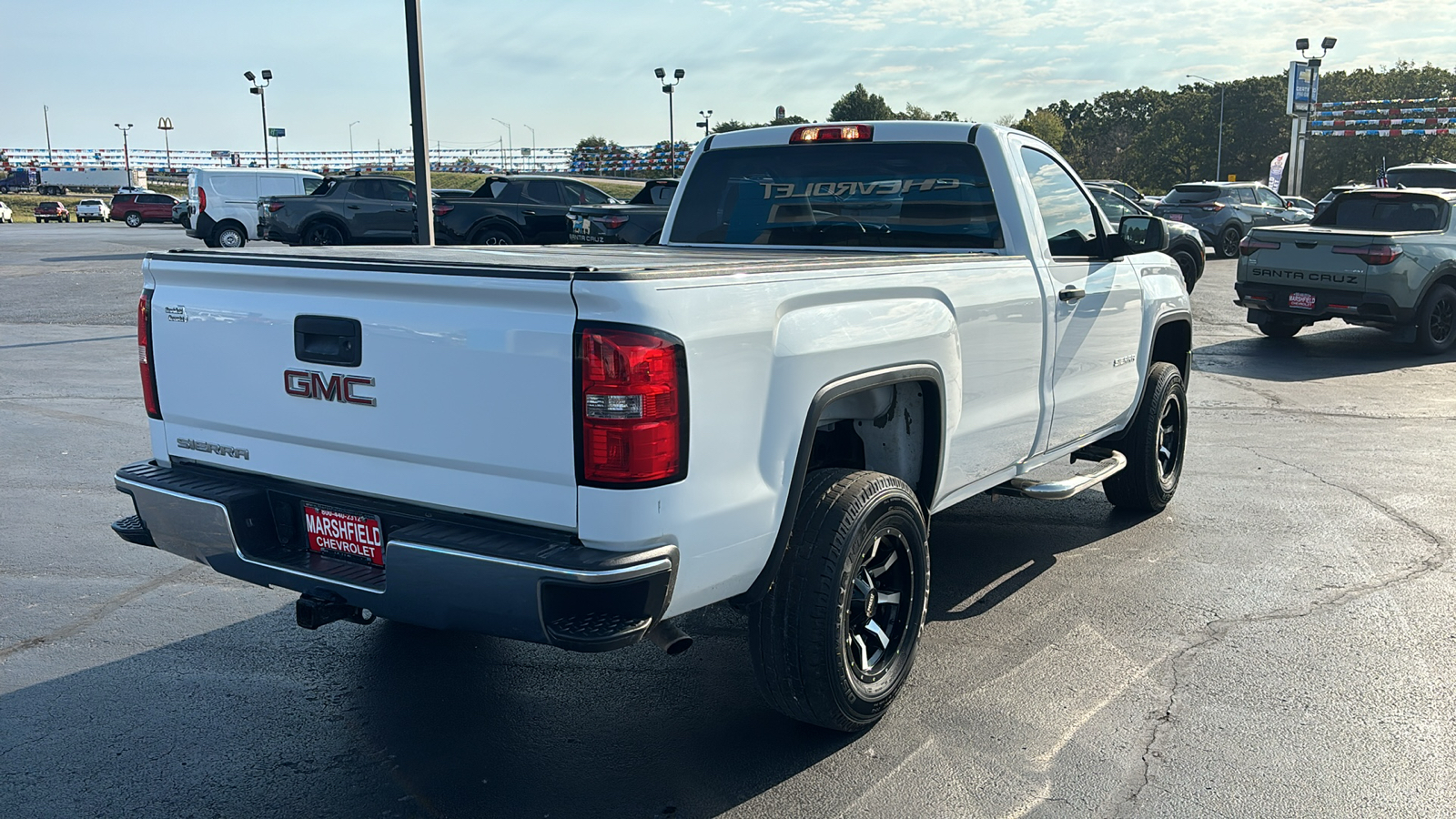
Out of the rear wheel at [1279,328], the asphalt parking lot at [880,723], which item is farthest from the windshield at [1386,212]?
the asphalt parking lot at [880,723]

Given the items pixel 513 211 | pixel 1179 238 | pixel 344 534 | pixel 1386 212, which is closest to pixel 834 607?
pixel 344 534

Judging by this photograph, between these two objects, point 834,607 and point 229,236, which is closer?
point 834,607

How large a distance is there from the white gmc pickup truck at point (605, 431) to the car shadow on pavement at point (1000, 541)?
2.01ft

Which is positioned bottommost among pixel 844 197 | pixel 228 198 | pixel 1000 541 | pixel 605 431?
pixel 1000 541

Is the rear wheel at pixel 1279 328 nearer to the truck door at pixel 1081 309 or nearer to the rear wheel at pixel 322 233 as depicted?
the truck door at pixel 1081 309

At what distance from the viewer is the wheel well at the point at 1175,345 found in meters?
6.70

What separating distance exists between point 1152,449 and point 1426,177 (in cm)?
1870

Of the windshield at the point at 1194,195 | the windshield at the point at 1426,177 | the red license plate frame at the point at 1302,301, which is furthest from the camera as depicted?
the windshield at the point at 1194,195

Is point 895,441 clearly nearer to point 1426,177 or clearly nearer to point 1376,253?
point 1376,253

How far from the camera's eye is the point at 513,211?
2155 cm

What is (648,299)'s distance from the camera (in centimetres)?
279

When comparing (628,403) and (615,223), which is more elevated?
(615,223)

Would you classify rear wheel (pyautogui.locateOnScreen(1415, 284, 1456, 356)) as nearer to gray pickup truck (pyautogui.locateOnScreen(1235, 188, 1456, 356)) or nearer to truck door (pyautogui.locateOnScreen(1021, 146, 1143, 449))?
gray pickup truck (pyautogui.locateOnScreen(1235, 188, 1456, 356))

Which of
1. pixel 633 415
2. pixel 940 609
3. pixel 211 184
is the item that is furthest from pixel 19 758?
pixel 211 184
